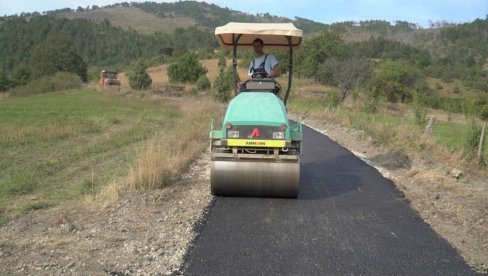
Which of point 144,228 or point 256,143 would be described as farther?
point 256,143

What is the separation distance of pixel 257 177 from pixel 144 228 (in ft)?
6.21

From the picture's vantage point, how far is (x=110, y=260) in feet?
15.8

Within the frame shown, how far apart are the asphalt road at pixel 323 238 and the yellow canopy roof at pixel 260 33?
2.56m

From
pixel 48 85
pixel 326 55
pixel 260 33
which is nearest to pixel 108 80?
pixel 48 85

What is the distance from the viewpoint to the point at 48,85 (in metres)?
61.6

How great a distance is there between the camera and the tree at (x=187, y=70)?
2420 inches

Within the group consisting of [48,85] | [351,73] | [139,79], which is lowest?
[48,85]

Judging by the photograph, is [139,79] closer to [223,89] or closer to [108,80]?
[108,80]

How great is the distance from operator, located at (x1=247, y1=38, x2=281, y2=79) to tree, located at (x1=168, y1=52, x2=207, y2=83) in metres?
52.8

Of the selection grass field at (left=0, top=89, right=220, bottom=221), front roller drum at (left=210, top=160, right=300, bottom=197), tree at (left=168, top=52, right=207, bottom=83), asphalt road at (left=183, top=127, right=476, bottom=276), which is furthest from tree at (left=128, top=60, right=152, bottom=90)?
front roller drum at (left=210, top=160, right=300, bottom=197)

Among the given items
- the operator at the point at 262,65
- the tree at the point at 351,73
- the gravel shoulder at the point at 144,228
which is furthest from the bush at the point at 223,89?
the operator at the point at 262,65

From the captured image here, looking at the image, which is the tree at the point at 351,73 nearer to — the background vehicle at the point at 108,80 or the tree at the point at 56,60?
the background vehicle at the point at 108,80

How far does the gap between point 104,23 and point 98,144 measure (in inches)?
6586

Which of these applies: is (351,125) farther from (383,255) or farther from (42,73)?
(42,73)
